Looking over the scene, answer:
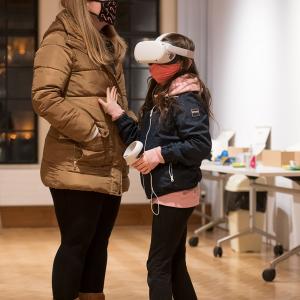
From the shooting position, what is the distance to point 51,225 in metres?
7.37

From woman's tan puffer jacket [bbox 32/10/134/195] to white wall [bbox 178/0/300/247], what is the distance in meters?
2.94

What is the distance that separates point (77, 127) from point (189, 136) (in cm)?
45

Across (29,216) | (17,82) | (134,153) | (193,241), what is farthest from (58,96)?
(17,82)

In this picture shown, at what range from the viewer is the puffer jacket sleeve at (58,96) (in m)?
2.58

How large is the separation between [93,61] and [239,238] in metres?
3.31

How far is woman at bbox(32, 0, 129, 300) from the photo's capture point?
2604mm

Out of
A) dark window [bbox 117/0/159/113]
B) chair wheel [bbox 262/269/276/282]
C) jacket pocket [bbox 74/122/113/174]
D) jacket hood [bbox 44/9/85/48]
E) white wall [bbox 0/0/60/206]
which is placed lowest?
chair wheel [bbox 262/269/276/282]

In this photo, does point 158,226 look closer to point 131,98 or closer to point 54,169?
point 54,169

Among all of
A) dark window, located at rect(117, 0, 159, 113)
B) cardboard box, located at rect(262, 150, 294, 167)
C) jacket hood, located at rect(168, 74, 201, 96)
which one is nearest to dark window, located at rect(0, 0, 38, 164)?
dark window, located at rect(117, 0, 159, 113)

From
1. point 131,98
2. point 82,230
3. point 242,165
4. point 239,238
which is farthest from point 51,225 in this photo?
point 82,230

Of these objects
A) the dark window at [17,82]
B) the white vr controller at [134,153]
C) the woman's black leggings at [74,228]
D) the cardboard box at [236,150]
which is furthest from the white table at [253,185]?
the dark window at [17,82]

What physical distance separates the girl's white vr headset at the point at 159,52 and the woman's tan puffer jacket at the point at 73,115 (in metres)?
0.25

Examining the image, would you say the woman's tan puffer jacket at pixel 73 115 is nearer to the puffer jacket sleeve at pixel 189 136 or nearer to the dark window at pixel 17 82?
the puffer jacket sleeve at pixel 189 136

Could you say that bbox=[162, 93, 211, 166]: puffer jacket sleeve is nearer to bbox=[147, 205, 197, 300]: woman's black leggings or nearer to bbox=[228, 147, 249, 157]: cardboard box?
bbox=[147, 205, 197, 300]: woman's black leggings
